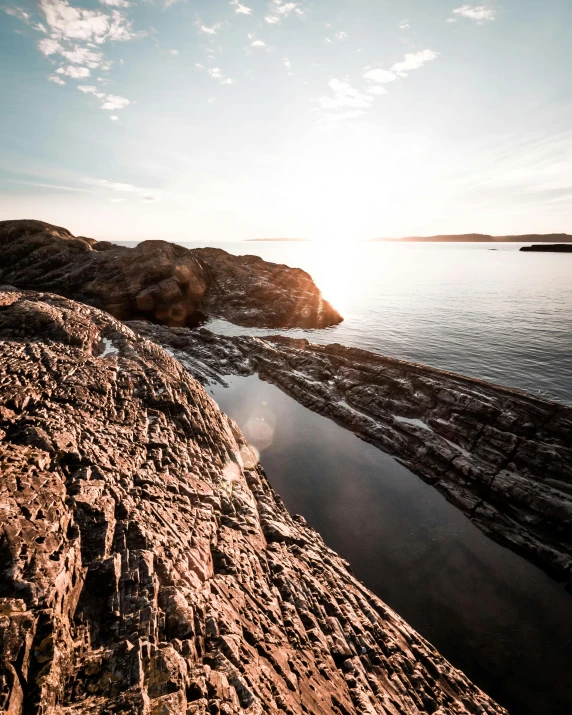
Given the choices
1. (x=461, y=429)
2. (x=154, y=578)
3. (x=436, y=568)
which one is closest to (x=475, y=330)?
(x=461, y=429)

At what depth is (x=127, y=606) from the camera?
891 cm

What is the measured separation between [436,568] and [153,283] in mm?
71966

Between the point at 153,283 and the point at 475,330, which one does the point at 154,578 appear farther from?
the point at 153,283

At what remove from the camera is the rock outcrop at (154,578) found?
744 centimetres

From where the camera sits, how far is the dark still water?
588 inches

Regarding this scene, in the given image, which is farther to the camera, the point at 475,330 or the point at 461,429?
the point at 475,330

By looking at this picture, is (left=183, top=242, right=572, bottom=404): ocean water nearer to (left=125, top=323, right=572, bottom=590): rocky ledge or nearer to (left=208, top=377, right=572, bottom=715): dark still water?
(left=125, top=323, right=572, bottom=590): rocky ledge

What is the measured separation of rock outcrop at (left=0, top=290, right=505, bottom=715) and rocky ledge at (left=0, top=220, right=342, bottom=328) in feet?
168

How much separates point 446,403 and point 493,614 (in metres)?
18.3

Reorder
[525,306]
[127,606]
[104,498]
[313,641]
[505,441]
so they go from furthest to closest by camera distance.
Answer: [525,306] → [505,441] → [313,641] → [104,498] → [127,606]

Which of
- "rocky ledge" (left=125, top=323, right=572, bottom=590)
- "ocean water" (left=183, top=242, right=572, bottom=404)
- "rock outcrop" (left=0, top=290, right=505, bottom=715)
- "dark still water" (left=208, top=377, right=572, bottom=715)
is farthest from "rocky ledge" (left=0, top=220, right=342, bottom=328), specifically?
"rock outcrop" (left=0, top=290, right=505, bottom=715)

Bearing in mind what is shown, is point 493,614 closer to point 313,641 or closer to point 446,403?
point 313,641

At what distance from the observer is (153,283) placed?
7275cm

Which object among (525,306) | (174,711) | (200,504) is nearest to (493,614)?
(200,504)
